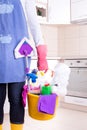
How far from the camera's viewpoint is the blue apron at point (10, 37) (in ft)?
4.28

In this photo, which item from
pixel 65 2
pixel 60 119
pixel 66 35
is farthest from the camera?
pixel 66 35

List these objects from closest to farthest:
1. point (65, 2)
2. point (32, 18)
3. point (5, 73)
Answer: point (5, 73) → point (32, 18) → point (65, 2)

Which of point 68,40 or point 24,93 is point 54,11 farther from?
point 24,93

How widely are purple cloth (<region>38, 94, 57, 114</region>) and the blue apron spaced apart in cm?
17

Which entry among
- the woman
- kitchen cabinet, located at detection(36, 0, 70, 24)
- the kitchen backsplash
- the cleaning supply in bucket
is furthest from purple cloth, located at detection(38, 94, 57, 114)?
the kitchen backsplash

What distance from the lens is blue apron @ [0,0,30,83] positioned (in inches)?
51.4

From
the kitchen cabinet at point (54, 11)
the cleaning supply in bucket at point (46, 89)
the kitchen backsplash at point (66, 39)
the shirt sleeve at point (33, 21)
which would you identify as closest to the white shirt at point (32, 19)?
the shirt sleeve at point (33, 21)

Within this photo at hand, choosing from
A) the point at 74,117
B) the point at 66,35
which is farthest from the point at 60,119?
the point at 66,35

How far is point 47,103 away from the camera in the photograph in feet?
4.20

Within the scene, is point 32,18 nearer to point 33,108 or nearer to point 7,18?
point 7,18

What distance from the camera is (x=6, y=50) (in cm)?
131

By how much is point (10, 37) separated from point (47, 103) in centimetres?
39

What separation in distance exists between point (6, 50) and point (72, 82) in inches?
71.9

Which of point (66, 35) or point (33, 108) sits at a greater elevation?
point (66, 35)
